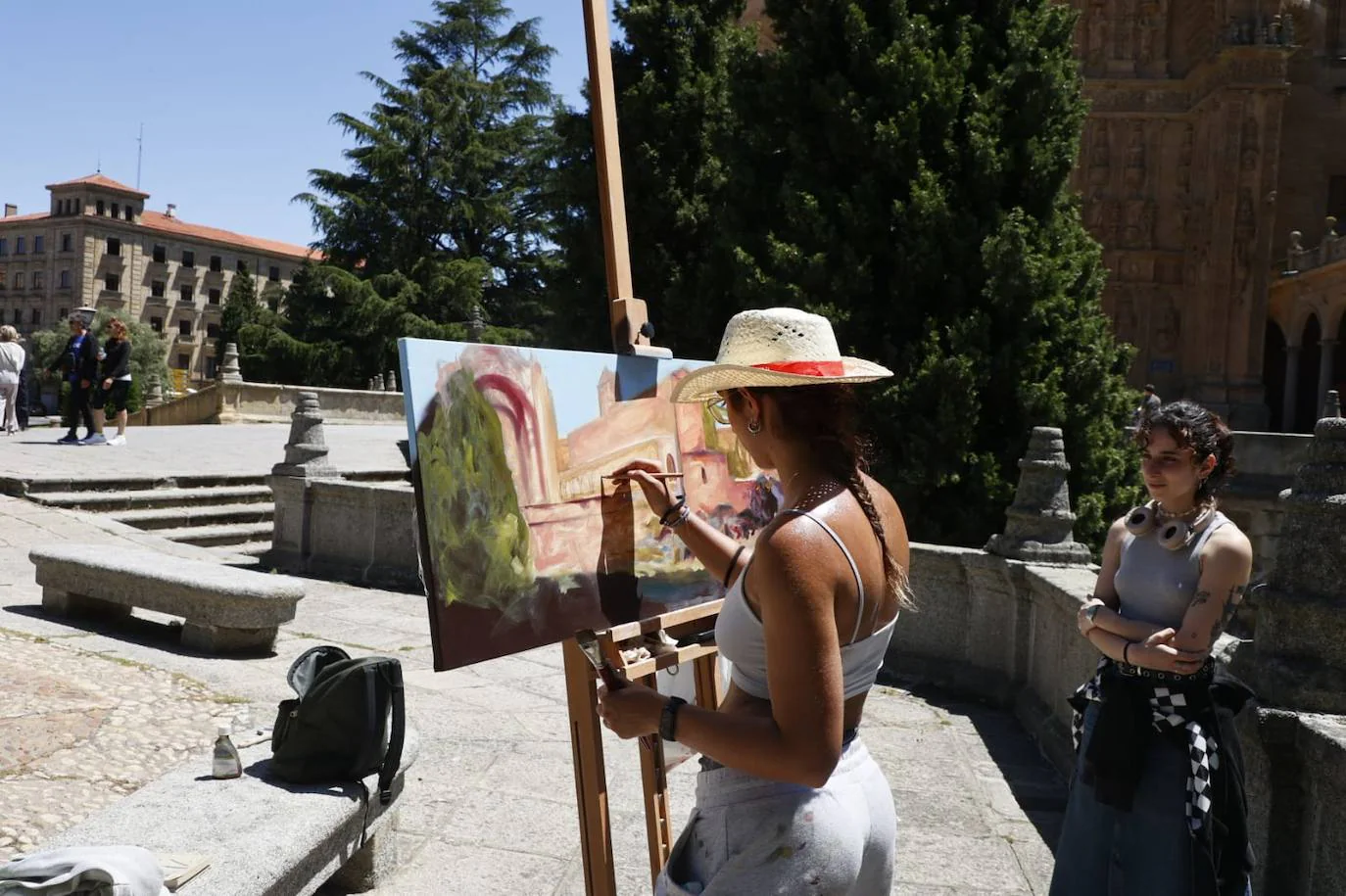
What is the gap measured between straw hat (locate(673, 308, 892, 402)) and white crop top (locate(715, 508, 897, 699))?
0.33 m

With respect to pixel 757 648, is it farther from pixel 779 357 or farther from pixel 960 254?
pixel 960 254

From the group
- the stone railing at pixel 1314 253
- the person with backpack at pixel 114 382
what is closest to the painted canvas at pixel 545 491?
the person with backpack at pixel 114 382

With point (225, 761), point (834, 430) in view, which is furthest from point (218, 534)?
point (834, 430)

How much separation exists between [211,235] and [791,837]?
97862mm

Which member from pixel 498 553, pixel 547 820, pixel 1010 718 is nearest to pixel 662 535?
pixel 498 553

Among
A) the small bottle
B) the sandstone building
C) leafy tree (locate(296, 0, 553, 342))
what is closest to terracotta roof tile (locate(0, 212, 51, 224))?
the sandstone building

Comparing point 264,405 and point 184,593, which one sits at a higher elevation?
point 264,405

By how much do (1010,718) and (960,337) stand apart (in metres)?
3.80

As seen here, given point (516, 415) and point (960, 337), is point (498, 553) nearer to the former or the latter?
point (516, 415)

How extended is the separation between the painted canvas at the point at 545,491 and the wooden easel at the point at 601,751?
0.46ft

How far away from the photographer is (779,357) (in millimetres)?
2223

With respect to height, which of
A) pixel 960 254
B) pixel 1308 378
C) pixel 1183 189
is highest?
pixel 1183 189

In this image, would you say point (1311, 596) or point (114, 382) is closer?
point (1311, 596)

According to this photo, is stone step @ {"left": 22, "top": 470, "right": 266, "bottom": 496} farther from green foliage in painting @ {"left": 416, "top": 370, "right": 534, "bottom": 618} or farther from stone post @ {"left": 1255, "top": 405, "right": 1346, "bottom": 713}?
stone post @ {"left": 1255, "top": 405, "right": 1346, "bottom": 713}
